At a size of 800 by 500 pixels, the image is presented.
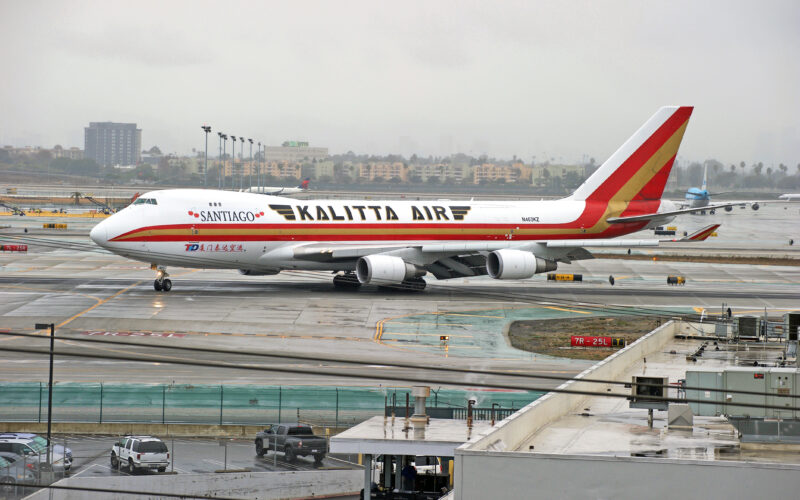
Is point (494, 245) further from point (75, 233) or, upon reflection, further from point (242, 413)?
point (75, 233)

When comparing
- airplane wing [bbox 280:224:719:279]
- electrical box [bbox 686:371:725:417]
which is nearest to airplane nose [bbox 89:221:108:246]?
airplane wing [bbox 280:224:719:279]

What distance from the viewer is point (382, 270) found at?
58844mm

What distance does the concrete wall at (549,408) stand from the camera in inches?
640

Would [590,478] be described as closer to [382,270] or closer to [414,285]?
[382,270]

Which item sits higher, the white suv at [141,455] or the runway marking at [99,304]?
the runway marking at [99,304]

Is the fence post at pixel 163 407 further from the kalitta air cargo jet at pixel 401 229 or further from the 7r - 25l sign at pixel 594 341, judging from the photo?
the kalitta air cargo jet at pixel 401 229

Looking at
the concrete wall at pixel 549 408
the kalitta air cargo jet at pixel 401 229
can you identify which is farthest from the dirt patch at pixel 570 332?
the concrete wall at pixel 549 408

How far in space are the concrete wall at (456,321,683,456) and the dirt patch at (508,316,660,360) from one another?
1638 centimetres

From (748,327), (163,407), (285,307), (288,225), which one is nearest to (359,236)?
(288,225)

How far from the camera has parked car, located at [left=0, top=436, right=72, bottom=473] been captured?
27781mm

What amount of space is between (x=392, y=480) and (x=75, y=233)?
9815cm

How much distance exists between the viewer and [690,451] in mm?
17250

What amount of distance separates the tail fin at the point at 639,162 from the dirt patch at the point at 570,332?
14.8m

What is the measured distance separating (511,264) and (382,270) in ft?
26.1
